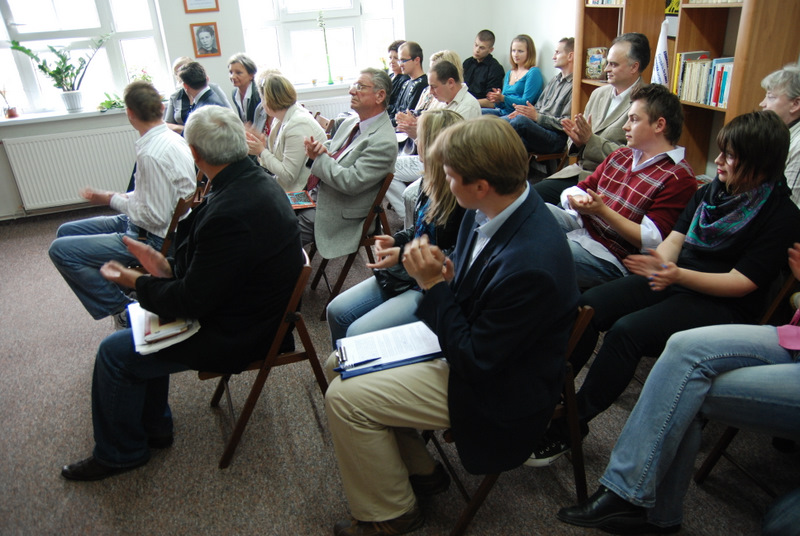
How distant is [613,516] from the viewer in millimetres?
1634

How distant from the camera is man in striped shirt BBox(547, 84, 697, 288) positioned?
84.0 inches

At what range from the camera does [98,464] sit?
199 cm

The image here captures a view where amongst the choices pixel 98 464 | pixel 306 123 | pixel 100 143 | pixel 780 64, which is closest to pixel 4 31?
pixel 100 143

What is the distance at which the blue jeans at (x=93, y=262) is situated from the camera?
2660 millimetres

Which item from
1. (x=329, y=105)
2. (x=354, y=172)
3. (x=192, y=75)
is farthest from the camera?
(x=329, y=105)

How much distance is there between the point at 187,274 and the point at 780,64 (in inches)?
106

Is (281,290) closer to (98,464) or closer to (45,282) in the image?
(98,464)

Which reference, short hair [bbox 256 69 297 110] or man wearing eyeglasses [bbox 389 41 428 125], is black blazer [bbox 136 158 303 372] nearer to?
short hair [bbox 256 69 297 110]

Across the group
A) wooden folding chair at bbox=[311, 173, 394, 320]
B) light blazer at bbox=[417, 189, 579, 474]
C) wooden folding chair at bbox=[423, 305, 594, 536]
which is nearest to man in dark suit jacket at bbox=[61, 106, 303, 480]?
light blazer at bbox=[417, 189, 579, 474]

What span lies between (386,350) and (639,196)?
49.1 inches

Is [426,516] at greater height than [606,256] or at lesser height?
lesser

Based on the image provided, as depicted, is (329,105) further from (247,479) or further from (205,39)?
(247,479)

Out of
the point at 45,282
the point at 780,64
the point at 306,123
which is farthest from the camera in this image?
the point at 45,282

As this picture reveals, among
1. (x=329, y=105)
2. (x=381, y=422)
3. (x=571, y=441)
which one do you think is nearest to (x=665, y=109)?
(x=571, y=441)
